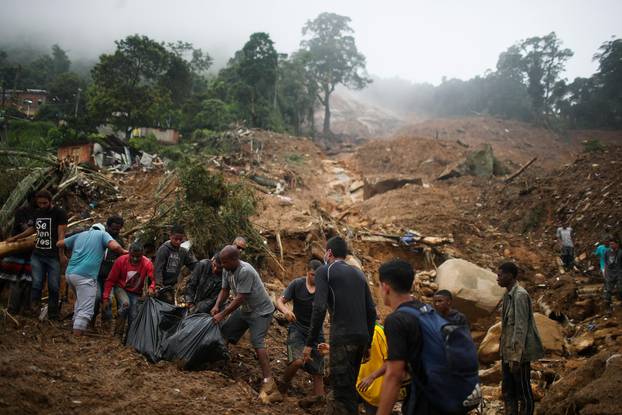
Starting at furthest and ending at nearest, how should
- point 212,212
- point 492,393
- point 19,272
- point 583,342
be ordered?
point 212,212
point 583,342
point 492,393
point 19,272

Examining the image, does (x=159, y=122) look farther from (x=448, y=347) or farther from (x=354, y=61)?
(x=448, y=347)

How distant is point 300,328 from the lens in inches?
155

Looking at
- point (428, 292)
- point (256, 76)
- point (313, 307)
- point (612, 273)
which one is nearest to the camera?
point (313, 307)

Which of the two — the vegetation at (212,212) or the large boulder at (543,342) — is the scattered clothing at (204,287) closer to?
the vegetation at (212,212)

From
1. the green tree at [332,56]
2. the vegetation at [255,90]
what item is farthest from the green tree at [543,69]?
the green tree at [332,56]

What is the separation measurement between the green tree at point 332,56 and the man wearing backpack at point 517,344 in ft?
104

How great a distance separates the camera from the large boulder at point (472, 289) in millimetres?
7703

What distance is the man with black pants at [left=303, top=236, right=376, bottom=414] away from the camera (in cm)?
303

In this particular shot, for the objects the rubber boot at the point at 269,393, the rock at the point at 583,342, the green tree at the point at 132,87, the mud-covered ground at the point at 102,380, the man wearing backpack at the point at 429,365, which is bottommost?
the rock at the point at 583,342

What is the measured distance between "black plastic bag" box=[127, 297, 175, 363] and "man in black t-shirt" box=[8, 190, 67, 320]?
42.5 inches

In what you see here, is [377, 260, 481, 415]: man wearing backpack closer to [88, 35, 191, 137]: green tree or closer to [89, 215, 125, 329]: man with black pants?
[89, 215, 125, 329]: man with black pants

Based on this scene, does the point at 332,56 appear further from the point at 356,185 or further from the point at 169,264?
the point at 169,264

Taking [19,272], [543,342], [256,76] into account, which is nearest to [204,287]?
[19,272]

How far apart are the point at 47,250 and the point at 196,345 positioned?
79.7 inches
